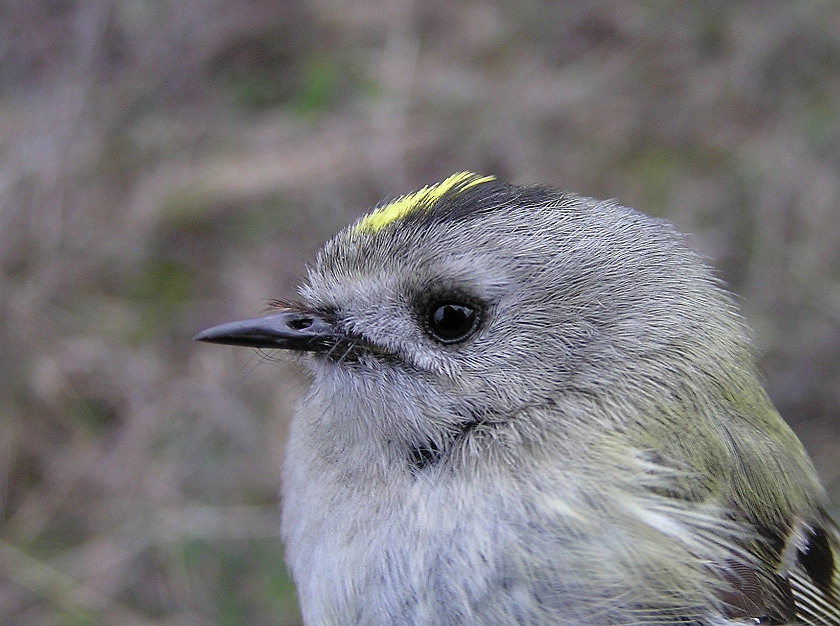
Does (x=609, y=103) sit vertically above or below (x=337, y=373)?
above

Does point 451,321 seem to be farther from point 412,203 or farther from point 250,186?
point 250,186

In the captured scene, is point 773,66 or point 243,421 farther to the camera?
point 773,66

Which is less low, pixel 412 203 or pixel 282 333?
pixel 412 203

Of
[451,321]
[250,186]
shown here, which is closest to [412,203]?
[451,321]

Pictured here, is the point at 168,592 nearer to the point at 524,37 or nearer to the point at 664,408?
the point at 664,408

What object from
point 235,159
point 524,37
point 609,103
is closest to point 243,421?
point 235,159

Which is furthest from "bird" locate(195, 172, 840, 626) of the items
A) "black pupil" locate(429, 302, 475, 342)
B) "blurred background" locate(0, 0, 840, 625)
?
"blurred background" locate(0, 0, 840, 625)

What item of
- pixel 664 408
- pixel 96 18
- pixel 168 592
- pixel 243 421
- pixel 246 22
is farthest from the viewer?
pixel 246 22
